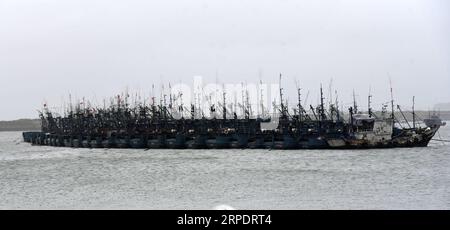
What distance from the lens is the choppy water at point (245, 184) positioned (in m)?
47.1

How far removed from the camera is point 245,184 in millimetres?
61062

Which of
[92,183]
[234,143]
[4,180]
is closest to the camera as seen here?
[92,183]

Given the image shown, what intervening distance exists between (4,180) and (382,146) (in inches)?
2631

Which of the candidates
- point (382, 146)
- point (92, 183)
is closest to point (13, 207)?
point (92, 183)

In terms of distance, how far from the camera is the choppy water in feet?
155

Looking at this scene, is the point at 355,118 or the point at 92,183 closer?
the point at 92,183

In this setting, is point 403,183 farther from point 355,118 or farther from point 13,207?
point 355,118
